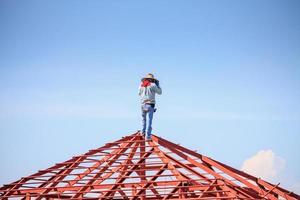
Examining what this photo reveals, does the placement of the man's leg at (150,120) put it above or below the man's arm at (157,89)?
below

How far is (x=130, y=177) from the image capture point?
917 inches

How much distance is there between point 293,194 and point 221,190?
535cm

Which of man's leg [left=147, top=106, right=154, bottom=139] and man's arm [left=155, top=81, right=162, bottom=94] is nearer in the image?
man's leg [left=147, top=106, right=154, bottom=139]

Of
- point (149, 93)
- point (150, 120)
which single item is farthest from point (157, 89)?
point (150, 120)

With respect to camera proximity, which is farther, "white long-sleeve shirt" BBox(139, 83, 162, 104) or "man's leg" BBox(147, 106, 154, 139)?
"white long-sleeve shirt" BBox(139, 83, 162, 104)

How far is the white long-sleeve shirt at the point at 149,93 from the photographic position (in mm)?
24734

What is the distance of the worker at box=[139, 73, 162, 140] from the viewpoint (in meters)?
24.7

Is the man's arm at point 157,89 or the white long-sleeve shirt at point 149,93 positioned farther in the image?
the man's arm at point 157,89

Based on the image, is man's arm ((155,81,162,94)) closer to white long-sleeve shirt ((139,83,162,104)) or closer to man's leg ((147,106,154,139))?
white long-sleeve shirt ((139,83,162,104))

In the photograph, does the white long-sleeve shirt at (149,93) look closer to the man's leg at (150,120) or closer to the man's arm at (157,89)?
the man's arm at (157,89)

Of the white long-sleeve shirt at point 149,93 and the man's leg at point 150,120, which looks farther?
the white long-sleeve shirt at point 149,93

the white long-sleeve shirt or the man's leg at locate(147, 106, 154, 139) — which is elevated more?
the white long-sleeve shirt

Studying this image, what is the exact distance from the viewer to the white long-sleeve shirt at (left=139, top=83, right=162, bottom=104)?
2473cm

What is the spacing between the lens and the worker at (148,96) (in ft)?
80.9
